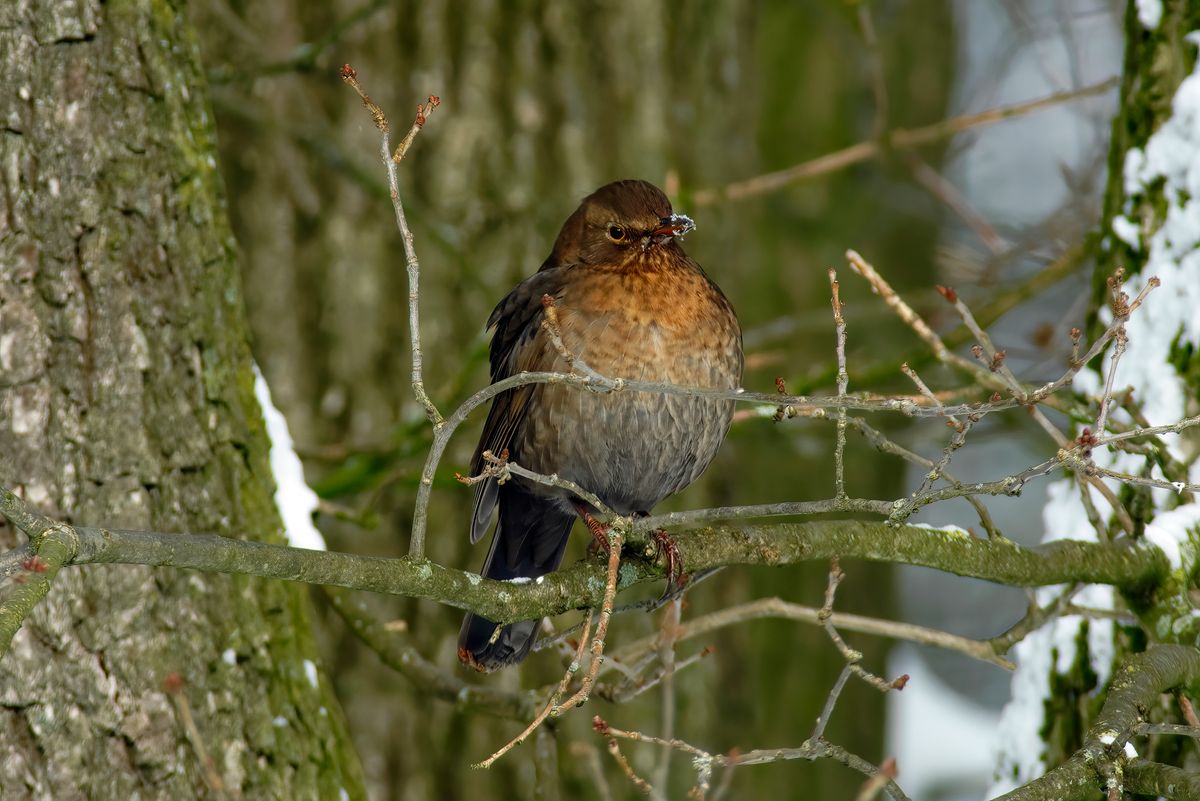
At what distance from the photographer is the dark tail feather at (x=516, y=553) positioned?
353 centimetres

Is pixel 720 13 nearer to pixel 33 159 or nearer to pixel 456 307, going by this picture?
pixel 456 307

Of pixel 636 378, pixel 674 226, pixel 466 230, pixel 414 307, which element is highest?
pixel 466 230

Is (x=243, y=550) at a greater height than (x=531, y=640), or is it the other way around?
(x=531, y=640)

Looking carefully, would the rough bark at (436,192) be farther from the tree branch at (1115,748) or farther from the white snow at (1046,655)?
the tree branch at (1115,748)

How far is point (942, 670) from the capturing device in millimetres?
10992

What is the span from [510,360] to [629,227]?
0.50 meters

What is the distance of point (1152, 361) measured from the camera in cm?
303

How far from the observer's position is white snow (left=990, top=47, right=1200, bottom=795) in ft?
9.73

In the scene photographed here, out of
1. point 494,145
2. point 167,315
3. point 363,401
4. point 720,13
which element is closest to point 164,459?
point 167,315

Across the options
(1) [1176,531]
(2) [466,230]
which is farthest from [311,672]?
(2) [466,230]

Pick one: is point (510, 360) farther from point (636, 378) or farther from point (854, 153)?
point (854, 153)

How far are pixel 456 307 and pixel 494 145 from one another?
616 mm

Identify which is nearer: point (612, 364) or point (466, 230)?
point (612, 364)

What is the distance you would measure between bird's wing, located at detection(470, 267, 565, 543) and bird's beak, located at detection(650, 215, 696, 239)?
303 mm
